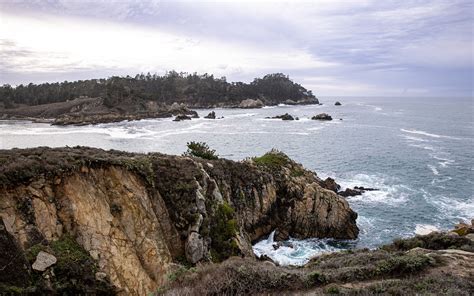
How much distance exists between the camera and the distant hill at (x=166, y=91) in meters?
123

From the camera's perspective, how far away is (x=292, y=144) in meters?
64.1

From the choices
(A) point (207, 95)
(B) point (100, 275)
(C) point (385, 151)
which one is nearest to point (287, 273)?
(B) point (100, 275)

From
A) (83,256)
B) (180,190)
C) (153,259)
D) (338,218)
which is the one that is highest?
(180,190)

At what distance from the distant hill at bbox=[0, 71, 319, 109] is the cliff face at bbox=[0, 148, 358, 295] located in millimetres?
102568

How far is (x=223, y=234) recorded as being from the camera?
18.5 meters

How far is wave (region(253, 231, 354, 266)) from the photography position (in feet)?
78.7

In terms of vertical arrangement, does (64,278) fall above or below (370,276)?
below

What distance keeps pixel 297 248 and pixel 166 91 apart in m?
142

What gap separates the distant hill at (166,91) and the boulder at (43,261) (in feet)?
352

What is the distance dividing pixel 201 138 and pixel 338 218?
146 ft

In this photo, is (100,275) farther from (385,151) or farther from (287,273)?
(385,151)

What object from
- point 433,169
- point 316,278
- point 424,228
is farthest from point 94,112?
point 316,278

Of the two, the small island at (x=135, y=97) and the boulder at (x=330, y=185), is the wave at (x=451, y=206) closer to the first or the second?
the boulder at (x=330, y=185)

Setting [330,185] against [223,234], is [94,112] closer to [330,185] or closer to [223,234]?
[330,185]
